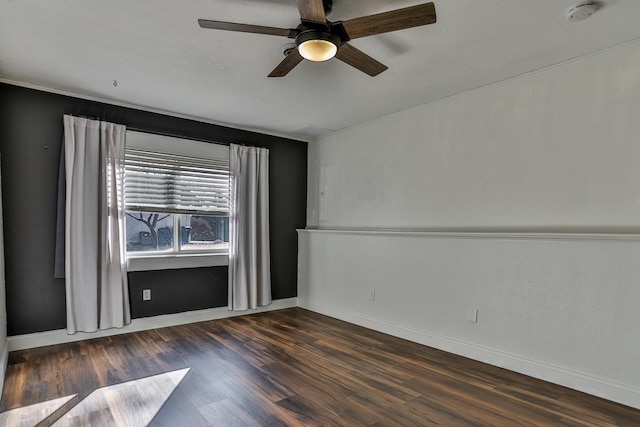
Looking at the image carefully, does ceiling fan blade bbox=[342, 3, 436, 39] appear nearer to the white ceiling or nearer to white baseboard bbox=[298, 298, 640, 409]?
the white ceiling

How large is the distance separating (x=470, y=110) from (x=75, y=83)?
144 inches

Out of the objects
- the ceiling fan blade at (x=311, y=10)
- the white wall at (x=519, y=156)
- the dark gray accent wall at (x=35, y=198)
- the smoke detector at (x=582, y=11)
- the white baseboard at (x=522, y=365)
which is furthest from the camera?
the dark gray accent wall at (x=35, y=198)

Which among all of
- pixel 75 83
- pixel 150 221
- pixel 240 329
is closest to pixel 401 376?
pixel 240 329

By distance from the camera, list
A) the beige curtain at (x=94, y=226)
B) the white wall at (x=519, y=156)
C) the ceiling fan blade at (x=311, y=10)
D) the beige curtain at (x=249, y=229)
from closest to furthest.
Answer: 1. the ceiling fan blade at (x=311, y=10)
2. the white wall at (x=519, y=156)
3. the beige curtain at (x=94, y=226)
4. the beige curtain at (x=249, y=229)

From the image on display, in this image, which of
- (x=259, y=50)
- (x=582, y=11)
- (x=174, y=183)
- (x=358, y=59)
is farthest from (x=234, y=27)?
(x=174, y=183)

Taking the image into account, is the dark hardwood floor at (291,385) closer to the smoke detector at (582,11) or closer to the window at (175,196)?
the window at (175,196)

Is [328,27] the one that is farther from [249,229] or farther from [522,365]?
[249,229]

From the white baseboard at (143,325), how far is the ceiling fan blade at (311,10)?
3.55 metres

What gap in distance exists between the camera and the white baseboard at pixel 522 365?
237 cm

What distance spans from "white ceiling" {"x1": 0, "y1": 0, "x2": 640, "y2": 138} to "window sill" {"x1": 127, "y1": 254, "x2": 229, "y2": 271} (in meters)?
1.68

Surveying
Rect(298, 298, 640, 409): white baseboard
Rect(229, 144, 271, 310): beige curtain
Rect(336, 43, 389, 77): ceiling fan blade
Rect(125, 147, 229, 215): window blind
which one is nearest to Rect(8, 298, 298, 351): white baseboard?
Rect(229, 144, 271, 310): beige curtain

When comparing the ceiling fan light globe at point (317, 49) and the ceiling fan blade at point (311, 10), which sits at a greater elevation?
the ceiling fan blade at point (311, 10)

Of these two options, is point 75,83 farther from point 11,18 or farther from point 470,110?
point 470,110

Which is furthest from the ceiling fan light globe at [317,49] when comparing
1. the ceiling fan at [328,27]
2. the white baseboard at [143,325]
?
the white baseboard at [143,325]
